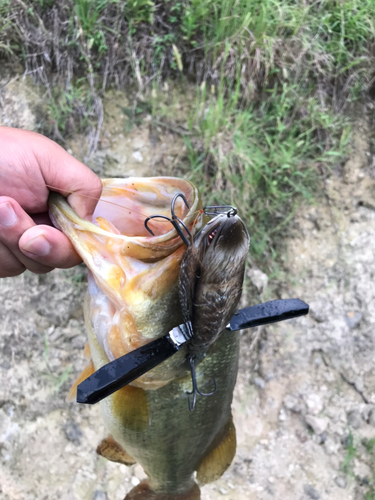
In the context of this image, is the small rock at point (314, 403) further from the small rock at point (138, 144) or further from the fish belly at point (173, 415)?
the small rock at point (138, 144)

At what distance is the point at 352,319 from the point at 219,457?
1543 mm

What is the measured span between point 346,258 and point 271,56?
5.18 feet

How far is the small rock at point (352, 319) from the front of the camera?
290 cm

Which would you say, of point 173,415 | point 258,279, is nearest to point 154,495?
point 173,415

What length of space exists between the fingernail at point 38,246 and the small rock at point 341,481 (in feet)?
8.84

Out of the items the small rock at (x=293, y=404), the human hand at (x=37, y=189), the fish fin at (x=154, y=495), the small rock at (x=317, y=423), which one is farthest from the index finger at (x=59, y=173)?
the small rock at (x=317, y=423)

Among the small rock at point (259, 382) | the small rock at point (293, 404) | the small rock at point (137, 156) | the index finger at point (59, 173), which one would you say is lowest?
the small rock at point (293, 404)

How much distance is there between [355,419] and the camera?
2.84 meters

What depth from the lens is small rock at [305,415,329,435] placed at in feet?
9.26

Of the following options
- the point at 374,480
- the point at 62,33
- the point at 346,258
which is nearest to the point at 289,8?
the point at 62,33

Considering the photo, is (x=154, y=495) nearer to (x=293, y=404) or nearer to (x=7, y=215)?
(x=293, y=404)

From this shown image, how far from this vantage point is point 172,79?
2771 millimetres

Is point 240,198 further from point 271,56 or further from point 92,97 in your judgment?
point 92,97

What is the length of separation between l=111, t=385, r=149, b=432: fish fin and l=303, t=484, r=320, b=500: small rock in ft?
5.95
